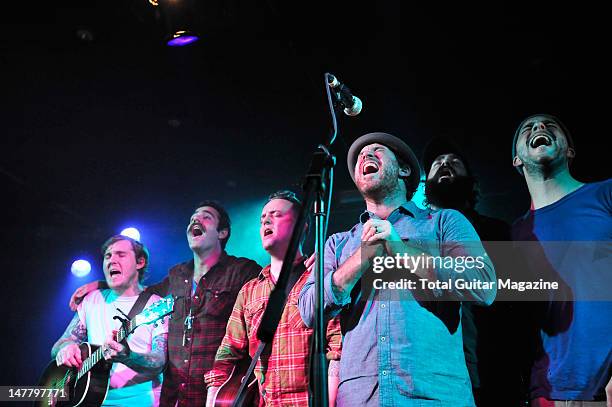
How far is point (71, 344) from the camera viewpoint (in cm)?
434

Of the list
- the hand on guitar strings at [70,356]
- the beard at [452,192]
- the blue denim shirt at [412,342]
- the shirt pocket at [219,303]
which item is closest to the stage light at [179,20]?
the shirt pocket at [219,303]

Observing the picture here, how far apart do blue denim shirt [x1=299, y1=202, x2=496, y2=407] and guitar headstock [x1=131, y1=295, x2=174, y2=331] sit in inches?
58.7

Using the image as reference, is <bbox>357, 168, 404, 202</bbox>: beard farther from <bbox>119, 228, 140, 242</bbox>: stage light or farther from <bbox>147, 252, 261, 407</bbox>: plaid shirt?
<bbox>119, 228, 140, 242</bbox>: stage light

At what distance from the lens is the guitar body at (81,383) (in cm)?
401

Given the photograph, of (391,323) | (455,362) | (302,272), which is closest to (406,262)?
(391,323)

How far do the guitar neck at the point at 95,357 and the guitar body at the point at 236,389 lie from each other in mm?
1060

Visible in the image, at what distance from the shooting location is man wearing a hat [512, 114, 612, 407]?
8.34 feet

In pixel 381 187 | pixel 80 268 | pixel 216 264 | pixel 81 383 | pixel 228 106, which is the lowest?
pixel 81 383

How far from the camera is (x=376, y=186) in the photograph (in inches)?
116

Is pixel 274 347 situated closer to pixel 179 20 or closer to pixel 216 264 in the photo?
pixel 216 264

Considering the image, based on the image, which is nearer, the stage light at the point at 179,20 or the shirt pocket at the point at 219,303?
the shirt pocket at the point at 219,303

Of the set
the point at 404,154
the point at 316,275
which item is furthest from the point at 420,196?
the point at 316,275

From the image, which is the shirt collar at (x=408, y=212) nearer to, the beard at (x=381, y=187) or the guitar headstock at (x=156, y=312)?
the beard at (x=381, y=187)

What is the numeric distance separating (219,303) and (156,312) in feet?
1.55
